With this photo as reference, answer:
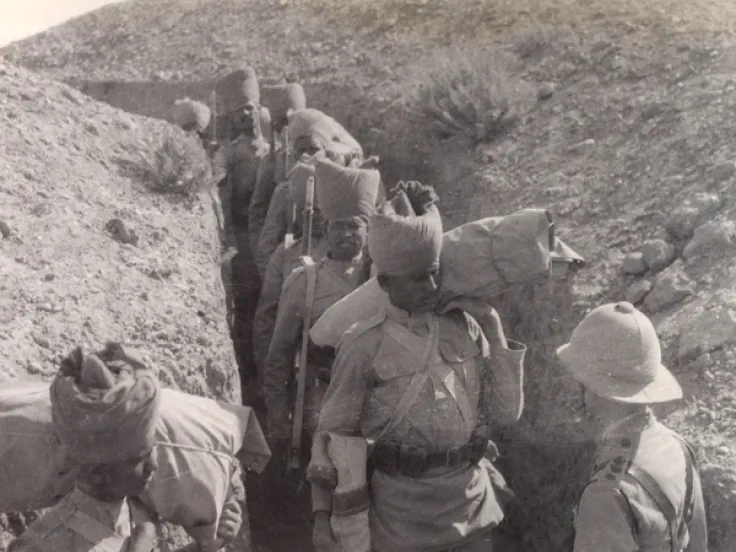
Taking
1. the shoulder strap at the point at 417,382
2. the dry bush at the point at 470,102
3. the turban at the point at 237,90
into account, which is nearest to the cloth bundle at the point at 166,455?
the shoulder strap at the point at 417,382

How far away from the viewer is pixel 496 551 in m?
5.16

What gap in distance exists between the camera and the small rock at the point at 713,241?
16.1 ft

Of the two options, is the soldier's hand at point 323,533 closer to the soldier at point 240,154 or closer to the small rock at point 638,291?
the small rock at point 638,291

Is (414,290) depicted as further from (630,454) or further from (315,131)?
(315,131)

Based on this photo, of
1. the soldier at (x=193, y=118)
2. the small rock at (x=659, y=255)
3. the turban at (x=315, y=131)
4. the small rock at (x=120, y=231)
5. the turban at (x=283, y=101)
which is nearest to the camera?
the small rock at (x=659, y=255)

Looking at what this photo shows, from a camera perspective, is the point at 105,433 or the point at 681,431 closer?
the point at 105,433

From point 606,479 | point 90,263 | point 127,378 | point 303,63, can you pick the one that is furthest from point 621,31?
point 127,378

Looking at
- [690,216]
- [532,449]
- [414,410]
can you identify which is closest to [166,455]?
[414,410]

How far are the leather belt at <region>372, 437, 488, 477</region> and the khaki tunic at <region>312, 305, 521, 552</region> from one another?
0.03 m

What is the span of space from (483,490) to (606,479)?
1.08 m

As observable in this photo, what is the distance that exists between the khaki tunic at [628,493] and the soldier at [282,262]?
329 cm

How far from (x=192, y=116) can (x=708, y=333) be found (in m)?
7.08

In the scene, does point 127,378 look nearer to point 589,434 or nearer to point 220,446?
point 220,446

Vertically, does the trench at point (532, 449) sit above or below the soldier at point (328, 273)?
below
